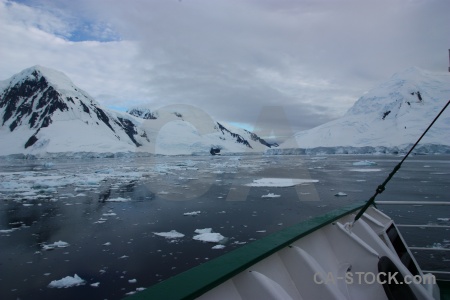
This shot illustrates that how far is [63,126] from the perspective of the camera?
3194 inches

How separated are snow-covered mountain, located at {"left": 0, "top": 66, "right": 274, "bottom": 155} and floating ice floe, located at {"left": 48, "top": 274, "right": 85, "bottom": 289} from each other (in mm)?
66229

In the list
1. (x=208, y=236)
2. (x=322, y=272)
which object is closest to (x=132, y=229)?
(x=208, y=236)

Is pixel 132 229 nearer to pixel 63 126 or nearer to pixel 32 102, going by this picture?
pixel 63 126

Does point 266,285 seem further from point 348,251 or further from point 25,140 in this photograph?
point 25,140

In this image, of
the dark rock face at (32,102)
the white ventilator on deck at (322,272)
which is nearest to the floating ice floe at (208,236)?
the white ventilator on deck at (322,272)

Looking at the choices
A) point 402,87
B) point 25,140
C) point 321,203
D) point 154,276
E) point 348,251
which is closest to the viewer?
point 348,251

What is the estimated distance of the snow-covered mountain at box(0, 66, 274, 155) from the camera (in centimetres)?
7056

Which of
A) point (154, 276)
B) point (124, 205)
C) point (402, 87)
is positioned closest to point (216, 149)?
point (402, 87)

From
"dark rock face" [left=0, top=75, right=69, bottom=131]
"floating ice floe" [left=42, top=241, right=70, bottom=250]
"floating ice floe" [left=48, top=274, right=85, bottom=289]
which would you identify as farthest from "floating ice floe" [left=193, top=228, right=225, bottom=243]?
"dark rock face" [left=0, top=75, right=69, bottom=131]

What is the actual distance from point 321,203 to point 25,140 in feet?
291

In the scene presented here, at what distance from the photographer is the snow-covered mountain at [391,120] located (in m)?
68.4

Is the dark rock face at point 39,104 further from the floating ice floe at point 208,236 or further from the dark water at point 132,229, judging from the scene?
the floating ice floe at point 208,236

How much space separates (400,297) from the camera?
186cm

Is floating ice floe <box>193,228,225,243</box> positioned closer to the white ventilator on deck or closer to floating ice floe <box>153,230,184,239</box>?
floating ice floe <box>153,230,184,239</box>
